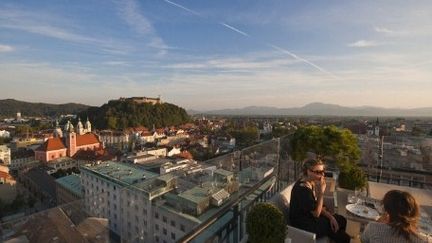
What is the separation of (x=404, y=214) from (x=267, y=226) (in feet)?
3.06

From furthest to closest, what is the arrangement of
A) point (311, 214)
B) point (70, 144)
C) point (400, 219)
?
point (70, 144) → point (311, 214) → point (400, 219)

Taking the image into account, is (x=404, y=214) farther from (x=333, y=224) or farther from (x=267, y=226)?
(x=333, y=224)

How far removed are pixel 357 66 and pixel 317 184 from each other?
458 inches

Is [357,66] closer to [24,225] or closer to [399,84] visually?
[399,84]

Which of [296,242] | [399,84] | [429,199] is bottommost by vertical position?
[429,199]

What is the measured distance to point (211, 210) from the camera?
255 centimetres

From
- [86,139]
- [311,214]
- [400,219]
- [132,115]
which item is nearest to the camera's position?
[400,219]

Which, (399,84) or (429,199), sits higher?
(399,84)

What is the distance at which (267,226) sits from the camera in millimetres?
2270

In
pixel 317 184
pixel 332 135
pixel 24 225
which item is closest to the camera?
pixel 24 225

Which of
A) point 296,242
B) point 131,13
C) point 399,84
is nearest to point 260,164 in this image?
point 296,242

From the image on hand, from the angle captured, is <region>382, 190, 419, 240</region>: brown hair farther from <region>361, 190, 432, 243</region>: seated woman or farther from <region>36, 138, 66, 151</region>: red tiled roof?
<region>36, 138, 66, 151</region>: red tiled roof

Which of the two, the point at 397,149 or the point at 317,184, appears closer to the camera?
the point at 317,184

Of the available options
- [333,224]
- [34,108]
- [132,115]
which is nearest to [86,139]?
[132,115]
